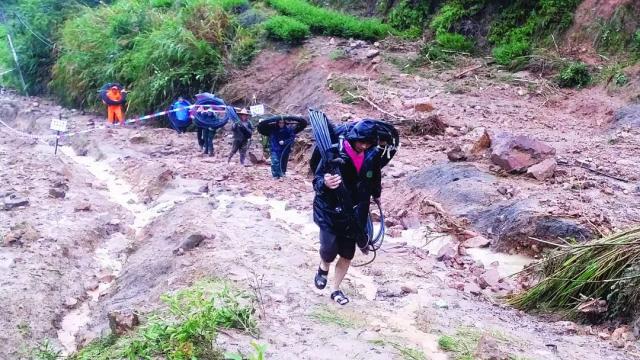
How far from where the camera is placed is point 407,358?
4617 mm

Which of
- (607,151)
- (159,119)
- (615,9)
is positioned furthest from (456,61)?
(159,119)

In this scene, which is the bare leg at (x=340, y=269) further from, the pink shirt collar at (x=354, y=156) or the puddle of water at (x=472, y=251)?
the puddle of water at (x=472, y=251)

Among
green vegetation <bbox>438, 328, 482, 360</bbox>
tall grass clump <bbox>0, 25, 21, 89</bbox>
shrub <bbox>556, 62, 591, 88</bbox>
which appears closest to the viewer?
green vegetation <bbox>438, 328, 482, 360</bbox>

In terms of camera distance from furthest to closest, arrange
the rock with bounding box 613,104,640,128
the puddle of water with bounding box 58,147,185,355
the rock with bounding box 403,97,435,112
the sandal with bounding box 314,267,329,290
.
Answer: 1. the rock with bounding box 403,97,435,112
2. the rock with bounding box 613,104,640,128
3. the puddle of water with bounding box 58,147,185,355
4. the sandal with bounding box 314,267,329,290

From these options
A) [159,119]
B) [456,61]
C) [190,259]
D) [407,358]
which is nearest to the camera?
[407,358]

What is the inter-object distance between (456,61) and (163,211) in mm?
7873

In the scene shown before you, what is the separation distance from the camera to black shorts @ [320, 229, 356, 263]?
17.8ft

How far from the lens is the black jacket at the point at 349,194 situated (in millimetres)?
5207

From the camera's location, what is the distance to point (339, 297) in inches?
223

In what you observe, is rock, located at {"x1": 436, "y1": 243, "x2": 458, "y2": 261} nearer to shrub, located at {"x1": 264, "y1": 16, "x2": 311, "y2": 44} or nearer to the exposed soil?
the exposed soil

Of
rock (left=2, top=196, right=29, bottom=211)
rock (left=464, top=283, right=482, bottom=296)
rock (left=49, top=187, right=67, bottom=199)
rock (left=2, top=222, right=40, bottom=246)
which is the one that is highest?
rock (left=464, top=283, right=482, bottom=296)

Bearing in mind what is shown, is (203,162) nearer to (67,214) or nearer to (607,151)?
(67,214)

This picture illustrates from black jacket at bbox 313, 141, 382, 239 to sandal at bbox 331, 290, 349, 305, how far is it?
59 centimetres

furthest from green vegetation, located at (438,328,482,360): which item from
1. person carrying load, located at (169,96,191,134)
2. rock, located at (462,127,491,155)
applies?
person carrying load, located at (169,96,191,134)
